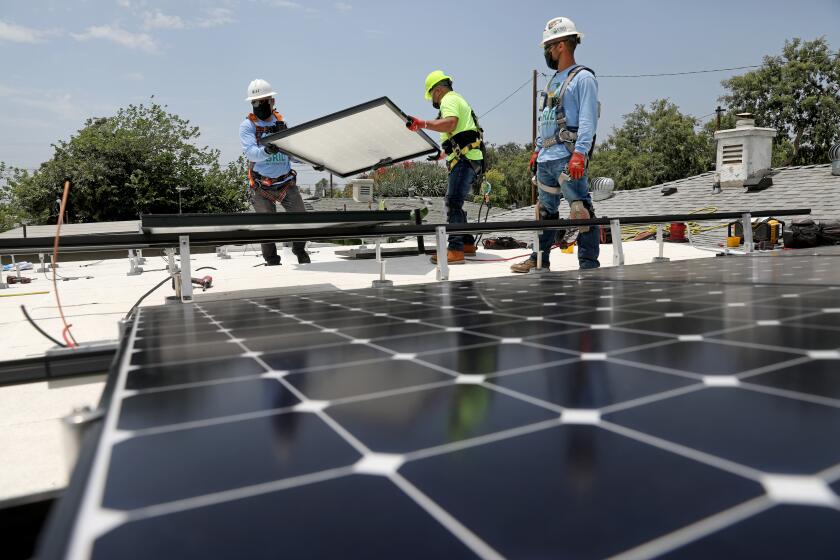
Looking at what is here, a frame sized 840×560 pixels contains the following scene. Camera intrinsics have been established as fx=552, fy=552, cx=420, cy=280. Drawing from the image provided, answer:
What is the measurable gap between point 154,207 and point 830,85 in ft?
163

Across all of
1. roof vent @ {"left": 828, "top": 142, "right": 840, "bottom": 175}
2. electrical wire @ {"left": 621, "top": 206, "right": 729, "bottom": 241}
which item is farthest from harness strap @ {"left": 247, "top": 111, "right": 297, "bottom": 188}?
roof vent @ {"left": 828, "top": 142, "right": 840, "bottom": 175}

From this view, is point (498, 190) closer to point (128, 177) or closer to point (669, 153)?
point (669, 153)

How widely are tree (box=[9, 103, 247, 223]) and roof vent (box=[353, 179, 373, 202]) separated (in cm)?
2877

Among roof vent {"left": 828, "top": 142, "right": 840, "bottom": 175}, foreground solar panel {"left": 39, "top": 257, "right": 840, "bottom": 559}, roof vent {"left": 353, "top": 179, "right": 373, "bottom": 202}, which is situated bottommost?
foreground solar panel {"left": 39, "top": 257, "right": 840, "bottom": 559}

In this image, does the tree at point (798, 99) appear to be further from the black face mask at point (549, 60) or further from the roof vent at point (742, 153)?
the black face mask at point (549, 60)

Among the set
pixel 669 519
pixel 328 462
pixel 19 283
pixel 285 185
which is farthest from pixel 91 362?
pixel 19 283

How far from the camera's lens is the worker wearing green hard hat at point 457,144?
7.24 m

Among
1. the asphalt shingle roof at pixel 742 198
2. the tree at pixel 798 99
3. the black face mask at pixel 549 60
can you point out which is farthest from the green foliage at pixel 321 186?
the black face mask at pixel 549 60

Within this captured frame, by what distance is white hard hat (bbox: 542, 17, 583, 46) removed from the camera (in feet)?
18.6

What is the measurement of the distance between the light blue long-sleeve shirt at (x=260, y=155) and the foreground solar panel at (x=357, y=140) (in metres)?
0.38

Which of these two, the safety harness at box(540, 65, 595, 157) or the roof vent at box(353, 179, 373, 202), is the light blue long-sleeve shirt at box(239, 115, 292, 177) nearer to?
the roof vent at box(353, 179, 373, 202)

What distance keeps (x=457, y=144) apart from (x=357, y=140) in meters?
1.38

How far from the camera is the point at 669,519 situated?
581mm

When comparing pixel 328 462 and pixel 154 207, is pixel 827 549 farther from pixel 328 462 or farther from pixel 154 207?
pixel 154 207
